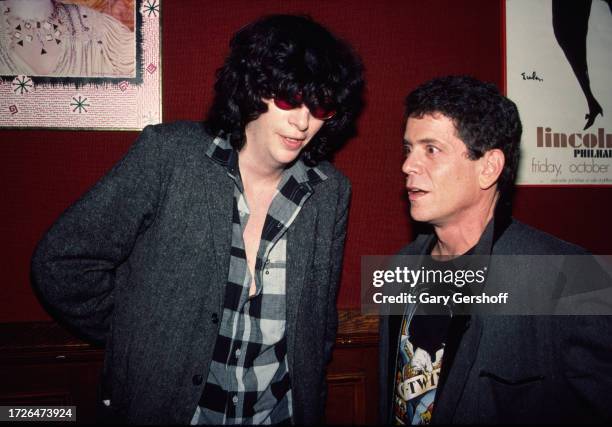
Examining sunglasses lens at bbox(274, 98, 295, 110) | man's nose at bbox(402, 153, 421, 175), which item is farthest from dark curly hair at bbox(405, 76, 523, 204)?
sunglasses lens at bbox(274, 98, 295, 110)

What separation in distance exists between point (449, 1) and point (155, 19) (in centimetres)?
179

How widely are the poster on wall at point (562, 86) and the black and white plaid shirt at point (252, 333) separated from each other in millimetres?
1687

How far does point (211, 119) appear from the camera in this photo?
1518 millimetres

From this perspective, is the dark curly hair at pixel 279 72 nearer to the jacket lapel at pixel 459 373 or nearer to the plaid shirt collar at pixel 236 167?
the plaid shirt collar at pixel 236 167

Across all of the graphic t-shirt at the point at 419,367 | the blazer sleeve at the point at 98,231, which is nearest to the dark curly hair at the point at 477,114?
the graphic t-shirt at the point at 419,367

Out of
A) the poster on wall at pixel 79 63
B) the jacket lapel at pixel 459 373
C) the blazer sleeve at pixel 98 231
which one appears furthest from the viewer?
the poster on wall at pixel 79 63

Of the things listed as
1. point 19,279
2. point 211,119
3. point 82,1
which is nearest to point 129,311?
point 211,119

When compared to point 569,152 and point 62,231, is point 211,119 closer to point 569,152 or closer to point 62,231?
point 62,231

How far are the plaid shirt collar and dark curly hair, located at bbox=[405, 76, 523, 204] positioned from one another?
57 cm

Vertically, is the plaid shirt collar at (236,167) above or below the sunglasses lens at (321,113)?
below

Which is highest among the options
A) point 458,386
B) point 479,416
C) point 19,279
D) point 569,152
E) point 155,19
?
point 155,19

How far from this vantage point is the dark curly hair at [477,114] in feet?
4.93

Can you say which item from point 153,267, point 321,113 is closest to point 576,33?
point 321,113

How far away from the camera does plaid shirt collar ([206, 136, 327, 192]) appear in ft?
4.64
